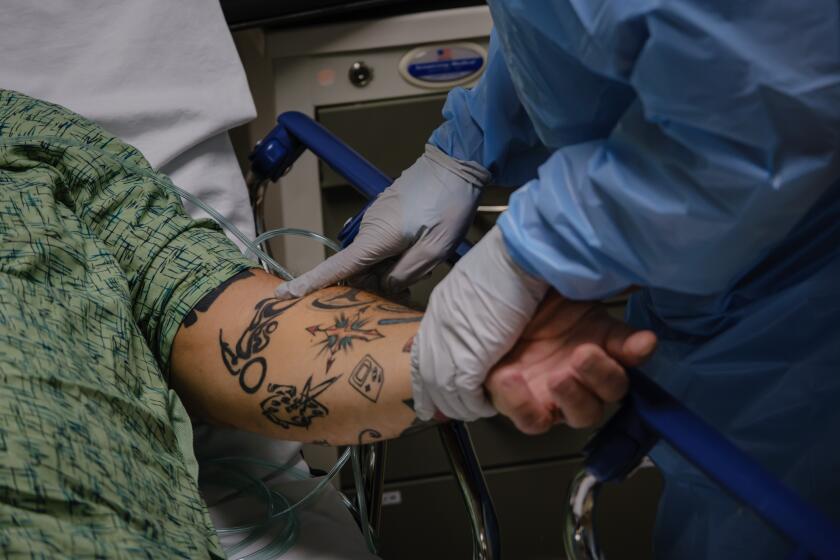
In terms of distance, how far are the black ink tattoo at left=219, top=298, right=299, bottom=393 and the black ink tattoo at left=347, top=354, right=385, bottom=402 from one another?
0.14 meters

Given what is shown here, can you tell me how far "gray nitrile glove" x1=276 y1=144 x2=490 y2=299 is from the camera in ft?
4.27

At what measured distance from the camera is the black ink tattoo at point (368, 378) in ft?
3.63

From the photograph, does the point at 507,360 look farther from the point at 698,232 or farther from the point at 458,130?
the point at 458,130

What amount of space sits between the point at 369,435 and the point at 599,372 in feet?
1.19

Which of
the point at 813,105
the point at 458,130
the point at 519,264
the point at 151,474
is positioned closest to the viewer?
the point at 813,105

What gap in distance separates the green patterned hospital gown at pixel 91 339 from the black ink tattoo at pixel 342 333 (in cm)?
18

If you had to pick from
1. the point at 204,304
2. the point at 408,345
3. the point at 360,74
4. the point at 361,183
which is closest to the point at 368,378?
the point at 408,345

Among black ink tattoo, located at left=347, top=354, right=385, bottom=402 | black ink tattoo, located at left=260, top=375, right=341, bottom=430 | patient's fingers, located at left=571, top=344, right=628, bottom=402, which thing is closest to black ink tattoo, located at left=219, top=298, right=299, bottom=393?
black ink tattoo, located at left=260, top=375, right=341, bottom=430

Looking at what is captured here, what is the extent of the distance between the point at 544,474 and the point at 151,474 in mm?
1148

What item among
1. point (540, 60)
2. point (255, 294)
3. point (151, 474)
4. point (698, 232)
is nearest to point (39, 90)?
point (255, 294)

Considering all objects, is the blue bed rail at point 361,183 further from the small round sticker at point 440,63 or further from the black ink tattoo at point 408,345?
the small round sticker at point 440,63

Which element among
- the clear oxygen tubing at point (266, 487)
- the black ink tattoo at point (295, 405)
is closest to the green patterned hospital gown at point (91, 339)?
the clear oxygen tubing at point (266, 487)

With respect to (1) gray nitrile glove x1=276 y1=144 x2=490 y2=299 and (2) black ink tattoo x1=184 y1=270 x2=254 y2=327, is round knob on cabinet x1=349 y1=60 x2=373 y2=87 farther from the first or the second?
(2) black ink tattoo x1=184 y1=270 x2=254 y2=327

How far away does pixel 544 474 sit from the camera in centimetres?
202
